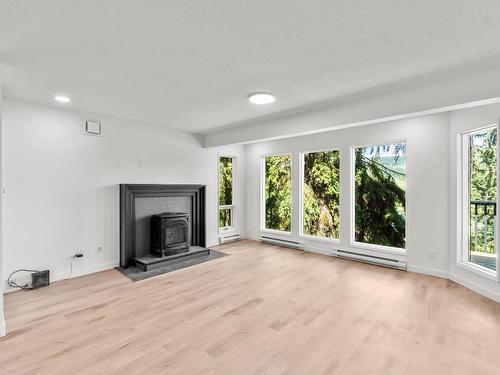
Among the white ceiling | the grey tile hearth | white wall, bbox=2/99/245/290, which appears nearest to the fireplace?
the grey tile hearth

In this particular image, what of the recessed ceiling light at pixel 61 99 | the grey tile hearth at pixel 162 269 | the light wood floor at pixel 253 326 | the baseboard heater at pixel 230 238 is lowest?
the light wood floor at pixel 253 326

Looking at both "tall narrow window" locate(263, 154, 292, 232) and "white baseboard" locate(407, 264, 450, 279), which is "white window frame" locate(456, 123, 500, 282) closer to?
"white baseboard" locate(407, 264, 450, 279)

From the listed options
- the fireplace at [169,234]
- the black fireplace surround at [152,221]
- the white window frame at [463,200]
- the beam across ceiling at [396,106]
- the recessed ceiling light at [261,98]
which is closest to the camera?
the beam across ceiling at [396,106]

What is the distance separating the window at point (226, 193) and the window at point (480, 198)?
4319mm

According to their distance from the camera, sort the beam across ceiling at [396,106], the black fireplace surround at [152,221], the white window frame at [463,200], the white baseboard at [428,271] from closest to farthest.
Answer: the beam across ceiling at [396,106] → the white window frame at [463,200] → the white baseboard at [428,271] → the black fireplace surround at [152,221]

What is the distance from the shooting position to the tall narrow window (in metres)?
5.68

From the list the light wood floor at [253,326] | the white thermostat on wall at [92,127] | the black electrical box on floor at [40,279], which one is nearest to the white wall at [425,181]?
the light wood floor at [253,326]

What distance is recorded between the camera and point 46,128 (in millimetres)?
3518

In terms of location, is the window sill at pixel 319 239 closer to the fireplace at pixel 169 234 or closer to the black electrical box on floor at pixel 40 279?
the fireplace at pixel 169 234

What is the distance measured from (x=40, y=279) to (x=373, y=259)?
491 cm

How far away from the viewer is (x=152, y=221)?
4.52 meters

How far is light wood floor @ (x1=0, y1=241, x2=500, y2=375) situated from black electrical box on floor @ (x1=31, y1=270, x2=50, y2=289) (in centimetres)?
14

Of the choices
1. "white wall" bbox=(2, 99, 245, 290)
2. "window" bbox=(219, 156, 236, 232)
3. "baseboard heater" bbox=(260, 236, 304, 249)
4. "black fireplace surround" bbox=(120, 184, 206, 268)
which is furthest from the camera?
"window" bbox=(219, 156, 236, 232)

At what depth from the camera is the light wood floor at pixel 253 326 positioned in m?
1.93
